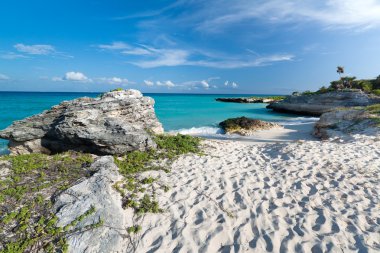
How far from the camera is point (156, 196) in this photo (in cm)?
630

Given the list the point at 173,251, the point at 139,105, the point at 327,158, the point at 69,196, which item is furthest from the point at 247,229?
the point at 139,105

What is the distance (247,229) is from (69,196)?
4.58 meters

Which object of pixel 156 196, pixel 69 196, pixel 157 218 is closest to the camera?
pixel 157 218

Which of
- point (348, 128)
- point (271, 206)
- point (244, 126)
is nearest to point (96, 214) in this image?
point (271, 206)

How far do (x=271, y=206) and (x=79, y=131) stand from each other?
8.18 metres

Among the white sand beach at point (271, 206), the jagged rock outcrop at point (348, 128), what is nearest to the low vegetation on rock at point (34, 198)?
the white sand beach at point (271, 206)

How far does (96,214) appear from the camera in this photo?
5.04 meters

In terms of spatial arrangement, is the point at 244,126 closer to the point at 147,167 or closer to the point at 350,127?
the point at 350,127

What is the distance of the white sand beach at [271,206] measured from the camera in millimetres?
4395

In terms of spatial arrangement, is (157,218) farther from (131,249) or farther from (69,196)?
(69,196)

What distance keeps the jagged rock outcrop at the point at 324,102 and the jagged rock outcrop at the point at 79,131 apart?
110ft

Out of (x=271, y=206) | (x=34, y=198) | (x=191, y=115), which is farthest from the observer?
(x=191, y=115)

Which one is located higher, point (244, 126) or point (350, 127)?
point (350, 127)

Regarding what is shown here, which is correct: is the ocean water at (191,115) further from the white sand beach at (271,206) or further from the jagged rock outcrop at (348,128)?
the white sand beach at (271,206)
